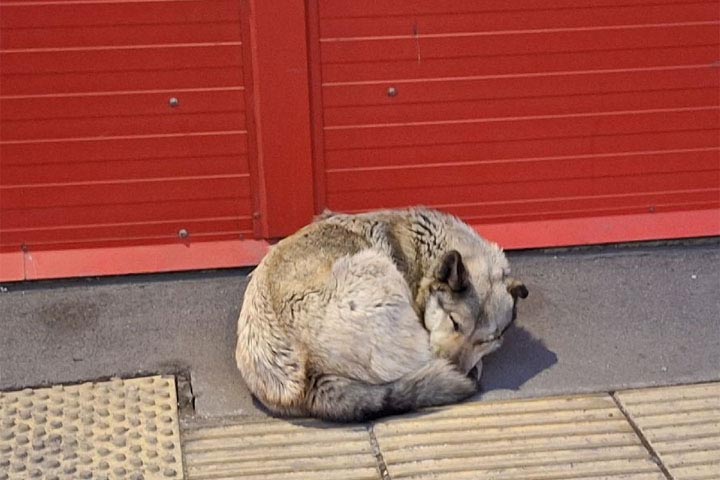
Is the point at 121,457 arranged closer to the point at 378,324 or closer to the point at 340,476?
the point at 340,476

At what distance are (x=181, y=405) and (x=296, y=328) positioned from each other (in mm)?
786

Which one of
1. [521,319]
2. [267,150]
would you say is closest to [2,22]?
[267,150]

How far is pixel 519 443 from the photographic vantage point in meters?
5.73

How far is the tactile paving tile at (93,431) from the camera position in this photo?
18.1 ft

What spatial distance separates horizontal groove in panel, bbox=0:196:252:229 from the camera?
23.9 ft

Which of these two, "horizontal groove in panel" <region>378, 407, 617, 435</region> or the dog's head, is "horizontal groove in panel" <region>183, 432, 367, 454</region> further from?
the dog's head

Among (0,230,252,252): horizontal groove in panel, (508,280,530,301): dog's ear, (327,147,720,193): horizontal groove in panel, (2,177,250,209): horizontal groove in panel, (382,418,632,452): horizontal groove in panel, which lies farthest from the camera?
(327,147,720,193): horizontal groove in panel

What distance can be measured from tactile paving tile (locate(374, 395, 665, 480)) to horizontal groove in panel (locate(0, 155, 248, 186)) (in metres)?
2.24

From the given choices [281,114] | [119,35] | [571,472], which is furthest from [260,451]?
[119,35]

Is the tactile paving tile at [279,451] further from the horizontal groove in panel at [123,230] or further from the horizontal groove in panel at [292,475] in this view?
the horizontal groove in panel at [123,230]

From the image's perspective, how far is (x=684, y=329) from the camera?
22.4 ft

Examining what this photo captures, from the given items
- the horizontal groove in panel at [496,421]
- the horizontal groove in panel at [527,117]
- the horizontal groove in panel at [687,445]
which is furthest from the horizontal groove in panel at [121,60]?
the horizontal groove in panel at [687,445]

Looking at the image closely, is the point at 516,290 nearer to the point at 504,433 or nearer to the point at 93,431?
the point at 504,433

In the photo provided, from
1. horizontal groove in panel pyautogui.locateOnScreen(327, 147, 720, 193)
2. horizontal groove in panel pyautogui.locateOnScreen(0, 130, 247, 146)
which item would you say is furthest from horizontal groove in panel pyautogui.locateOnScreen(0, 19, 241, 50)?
horizontal groove in panel pyautogui.locateOnScreen(327, 147, 720, 193)
